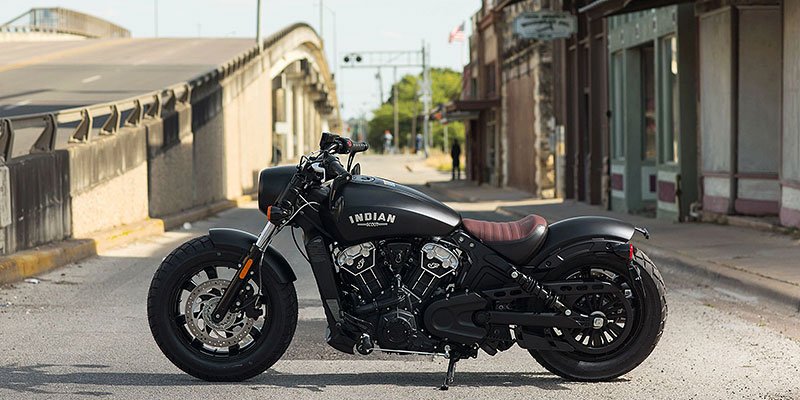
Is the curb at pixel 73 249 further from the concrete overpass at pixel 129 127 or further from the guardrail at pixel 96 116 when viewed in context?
the guardrail at pixel 96 116

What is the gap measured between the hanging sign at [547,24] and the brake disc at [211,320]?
21207 millimetres

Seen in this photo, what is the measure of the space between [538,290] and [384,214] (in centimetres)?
95

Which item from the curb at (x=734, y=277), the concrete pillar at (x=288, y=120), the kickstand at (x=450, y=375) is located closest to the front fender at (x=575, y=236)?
the kickstand at (x=450, y=375)

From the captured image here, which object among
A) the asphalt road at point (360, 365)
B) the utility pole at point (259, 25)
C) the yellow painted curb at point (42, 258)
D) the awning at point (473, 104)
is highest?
the utility pole at point (259, 25)

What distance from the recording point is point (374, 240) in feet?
23.0

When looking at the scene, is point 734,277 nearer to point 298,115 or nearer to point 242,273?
point 242,273

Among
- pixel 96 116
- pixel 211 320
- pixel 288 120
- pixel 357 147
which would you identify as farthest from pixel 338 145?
pixel 288 120

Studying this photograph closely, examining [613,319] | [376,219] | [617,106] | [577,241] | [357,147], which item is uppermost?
[617,106]

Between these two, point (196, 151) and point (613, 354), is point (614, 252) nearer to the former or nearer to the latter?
point (613, 354)

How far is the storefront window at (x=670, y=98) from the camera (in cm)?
2152

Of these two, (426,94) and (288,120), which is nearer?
(288,120)

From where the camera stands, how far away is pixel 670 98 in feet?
71.3

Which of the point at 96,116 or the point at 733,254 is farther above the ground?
the point at 96,116

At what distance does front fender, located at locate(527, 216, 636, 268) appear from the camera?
711 centimetres
